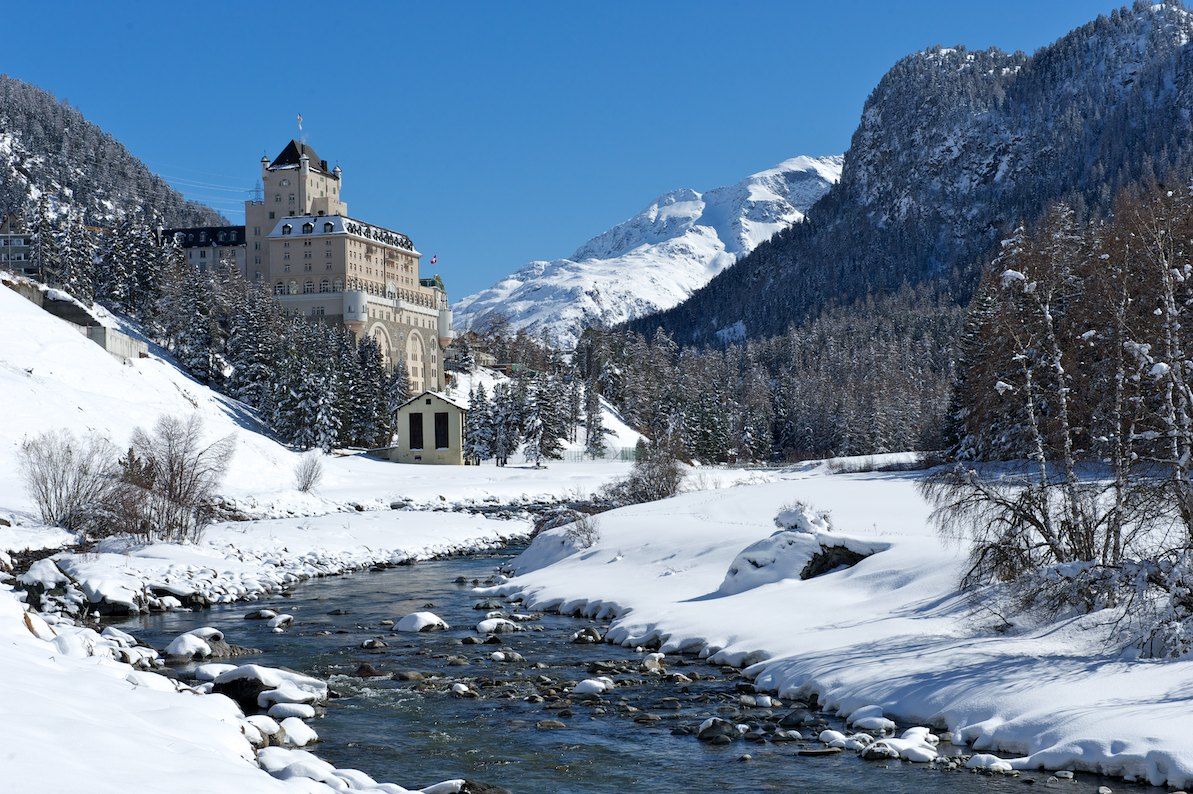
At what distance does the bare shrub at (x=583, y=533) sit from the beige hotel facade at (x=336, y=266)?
87.4m

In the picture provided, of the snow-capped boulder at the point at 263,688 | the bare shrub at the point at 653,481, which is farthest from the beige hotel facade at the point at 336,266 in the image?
the snow-capped boulder at the point at 263,688

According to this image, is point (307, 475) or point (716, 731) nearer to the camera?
point (716, 731)

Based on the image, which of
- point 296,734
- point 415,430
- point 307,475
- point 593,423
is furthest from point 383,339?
point 296,734

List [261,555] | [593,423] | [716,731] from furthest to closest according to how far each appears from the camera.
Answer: [593,423] < [261,555] < [716,731]

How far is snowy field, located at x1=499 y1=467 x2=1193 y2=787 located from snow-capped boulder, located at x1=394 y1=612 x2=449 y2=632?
381 cm

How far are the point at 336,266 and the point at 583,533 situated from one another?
9898 cm

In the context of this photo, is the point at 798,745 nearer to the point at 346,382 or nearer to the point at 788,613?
the point at 788,613

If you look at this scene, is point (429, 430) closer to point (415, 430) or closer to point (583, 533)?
point (415, 430)

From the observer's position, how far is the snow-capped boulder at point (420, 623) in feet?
76.7

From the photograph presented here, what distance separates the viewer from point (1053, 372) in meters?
19.0

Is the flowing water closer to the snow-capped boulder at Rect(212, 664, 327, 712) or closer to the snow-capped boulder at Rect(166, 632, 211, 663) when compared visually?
the snow-capped boulder at Rect(212, 664, 327, 712)

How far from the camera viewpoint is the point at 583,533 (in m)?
33.4

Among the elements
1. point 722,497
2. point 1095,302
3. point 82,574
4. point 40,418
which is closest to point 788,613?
point 1095,302

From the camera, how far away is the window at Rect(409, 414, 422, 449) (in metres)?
80.6
